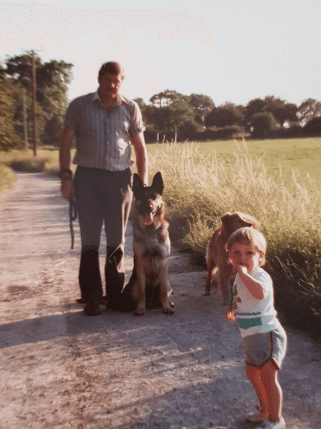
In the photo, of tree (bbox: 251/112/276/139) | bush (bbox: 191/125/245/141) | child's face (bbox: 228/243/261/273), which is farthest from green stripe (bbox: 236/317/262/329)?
bush (bbox: 191/125/245/141)

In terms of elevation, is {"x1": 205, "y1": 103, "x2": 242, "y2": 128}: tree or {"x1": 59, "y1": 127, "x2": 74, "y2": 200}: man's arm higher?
{"x1": 205, "y1": 103, "x2": 242, "y2": 128}: tree

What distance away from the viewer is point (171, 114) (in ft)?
219

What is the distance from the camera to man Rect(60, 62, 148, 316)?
3.90 metres

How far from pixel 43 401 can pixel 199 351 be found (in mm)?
1294

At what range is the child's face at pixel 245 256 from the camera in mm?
2251

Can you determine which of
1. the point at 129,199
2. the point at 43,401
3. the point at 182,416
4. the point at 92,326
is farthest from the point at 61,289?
the point at 182,416

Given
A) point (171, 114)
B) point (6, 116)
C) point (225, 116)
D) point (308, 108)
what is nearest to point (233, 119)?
point (225, 116)

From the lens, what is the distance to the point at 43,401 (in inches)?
107

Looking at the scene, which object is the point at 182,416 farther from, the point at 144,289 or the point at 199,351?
the point at 144,289

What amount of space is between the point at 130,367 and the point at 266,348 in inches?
50.1

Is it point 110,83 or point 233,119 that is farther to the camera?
point 233,119

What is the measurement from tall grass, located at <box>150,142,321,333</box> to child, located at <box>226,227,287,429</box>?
1411 mm

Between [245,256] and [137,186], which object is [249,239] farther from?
[137,186]

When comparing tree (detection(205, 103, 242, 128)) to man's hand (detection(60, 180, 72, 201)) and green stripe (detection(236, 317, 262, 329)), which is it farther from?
green stripe (detection(236, 317, 262, 329))
